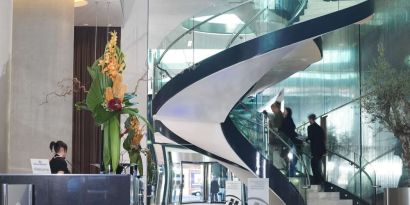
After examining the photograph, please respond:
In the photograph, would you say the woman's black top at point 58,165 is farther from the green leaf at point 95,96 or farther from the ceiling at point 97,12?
the ceiling at point 97,12

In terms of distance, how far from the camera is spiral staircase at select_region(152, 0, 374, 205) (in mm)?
10422

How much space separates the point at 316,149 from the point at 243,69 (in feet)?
7.82

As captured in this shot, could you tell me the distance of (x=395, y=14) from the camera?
11938 mm

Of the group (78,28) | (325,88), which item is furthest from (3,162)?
(325,88)

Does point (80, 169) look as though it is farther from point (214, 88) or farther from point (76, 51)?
point (214, 88)

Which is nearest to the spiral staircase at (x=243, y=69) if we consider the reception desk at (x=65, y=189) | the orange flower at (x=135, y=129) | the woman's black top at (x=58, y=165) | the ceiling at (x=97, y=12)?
the ceiling at (x=97, y=12)

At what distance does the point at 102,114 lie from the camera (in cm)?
335

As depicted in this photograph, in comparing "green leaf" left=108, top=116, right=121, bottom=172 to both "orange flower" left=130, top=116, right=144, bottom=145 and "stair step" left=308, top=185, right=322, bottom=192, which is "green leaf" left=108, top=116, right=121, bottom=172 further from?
"stair step" left=308, top=185, right=322, bottom=192

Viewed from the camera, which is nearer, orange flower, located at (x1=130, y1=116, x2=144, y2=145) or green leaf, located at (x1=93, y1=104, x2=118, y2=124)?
green leaf, located at (x1=93, y1=104, x2=118, y2=124)

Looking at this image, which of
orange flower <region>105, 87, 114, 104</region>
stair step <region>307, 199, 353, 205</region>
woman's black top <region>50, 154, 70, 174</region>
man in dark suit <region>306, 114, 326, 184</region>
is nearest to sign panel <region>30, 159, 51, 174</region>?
orange flower <region>105, 87, 114, 104</region>

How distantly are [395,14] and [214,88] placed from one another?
12.0 feet

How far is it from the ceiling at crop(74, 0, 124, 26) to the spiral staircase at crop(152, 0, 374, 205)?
3.33 metres

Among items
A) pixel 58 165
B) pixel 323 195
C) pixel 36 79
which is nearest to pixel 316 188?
pixel 323 195

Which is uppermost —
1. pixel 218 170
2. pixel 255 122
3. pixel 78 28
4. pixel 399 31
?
pixel 399 31
